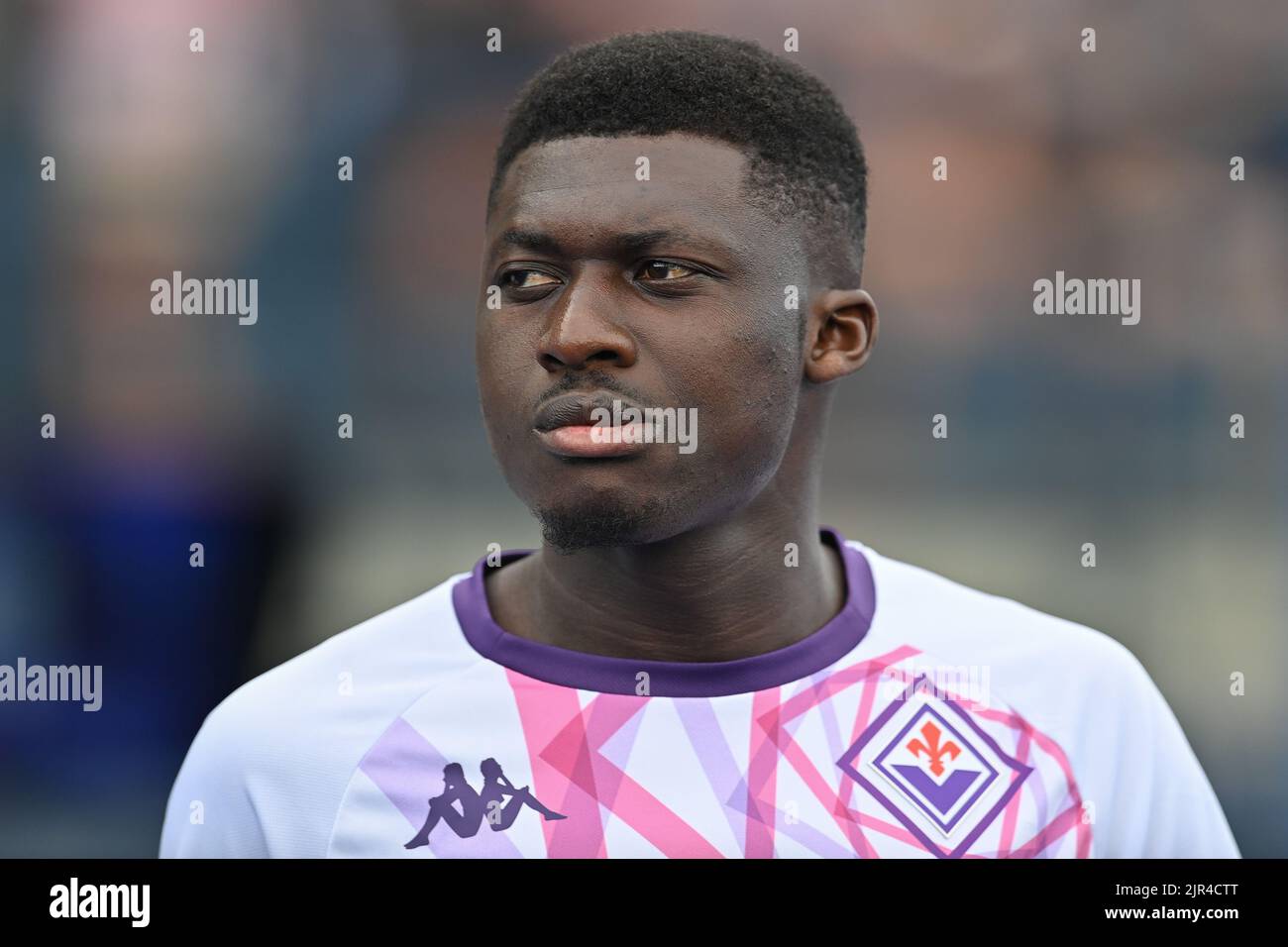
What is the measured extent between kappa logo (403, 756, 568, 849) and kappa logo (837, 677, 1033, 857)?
2.60 feet

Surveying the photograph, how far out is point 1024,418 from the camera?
5.95m

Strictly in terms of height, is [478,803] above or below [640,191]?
below

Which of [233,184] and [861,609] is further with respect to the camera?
[233,184]

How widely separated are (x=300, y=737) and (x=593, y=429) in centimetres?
110

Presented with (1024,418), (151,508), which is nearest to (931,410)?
(1024,418)

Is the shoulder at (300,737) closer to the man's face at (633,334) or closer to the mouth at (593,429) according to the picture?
the man's face at (633,334)

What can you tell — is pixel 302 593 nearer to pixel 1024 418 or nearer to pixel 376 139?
pixel 376 139

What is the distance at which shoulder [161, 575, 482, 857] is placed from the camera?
3.22m

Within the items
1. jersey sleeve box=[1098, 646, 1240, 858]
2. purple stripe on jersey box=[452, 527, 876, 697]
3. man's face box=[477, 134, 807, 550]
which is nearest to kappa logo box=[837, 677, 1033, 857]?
purple stripe on jersey box=[452, 527, 876, 697]

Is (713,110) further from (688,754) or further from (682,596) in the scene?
(688,754)

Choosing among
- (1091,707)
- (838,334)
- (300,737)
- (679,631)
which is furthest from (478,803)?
(1091,707)

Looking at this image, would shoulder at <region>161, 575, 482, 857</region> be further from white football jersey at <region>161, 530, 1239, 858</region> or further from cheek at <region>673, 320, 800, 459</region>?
cheek at <region>673, 320, 800, 459</region>

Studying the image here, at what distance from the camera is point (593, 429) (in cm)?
298

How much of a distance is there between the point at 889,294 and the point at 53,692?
159 inches
